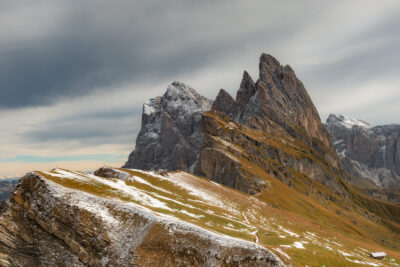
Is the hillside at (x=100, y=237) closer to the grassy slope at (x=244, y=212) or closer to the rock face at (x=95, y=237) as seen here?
the rock face at (x=95, y=237)

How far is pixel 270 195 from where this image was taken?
136m

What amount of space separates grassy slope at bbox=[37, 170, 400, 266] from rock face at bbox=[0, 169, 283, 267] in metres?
6.44

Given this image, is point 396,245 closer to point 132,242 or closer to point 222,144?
point 222,144

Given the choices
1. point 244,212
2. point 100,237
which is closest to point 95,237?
point 100,237

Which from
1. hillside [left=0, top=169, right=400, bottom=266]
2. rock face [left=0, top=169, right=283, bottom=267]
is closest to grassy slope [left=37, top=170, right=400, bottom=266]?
hillside [left=0, top=169, right=400, bottom=266]

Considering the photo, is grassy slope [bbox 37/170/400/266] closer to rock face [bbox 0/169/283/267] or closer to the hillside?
the hillside

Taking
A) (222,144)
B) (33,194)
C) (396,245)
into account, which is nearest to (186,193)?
(33,194)

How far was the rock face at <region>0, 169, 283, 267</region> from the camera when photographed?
2898cm

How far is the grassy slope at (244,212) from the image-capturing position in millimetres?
49941

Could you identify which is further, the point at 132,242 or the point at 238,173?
the point at 238,173

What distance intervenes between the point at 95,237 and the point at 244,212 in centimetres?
6111

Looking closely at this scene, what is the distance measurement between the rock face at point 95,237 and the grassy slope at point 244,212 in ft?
21.1

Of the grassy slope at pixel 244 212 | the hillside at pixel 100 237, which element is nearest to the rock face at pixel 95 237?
the hillside at pixel 100 237

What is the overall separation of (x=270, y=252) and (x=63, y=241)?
24.6 m
